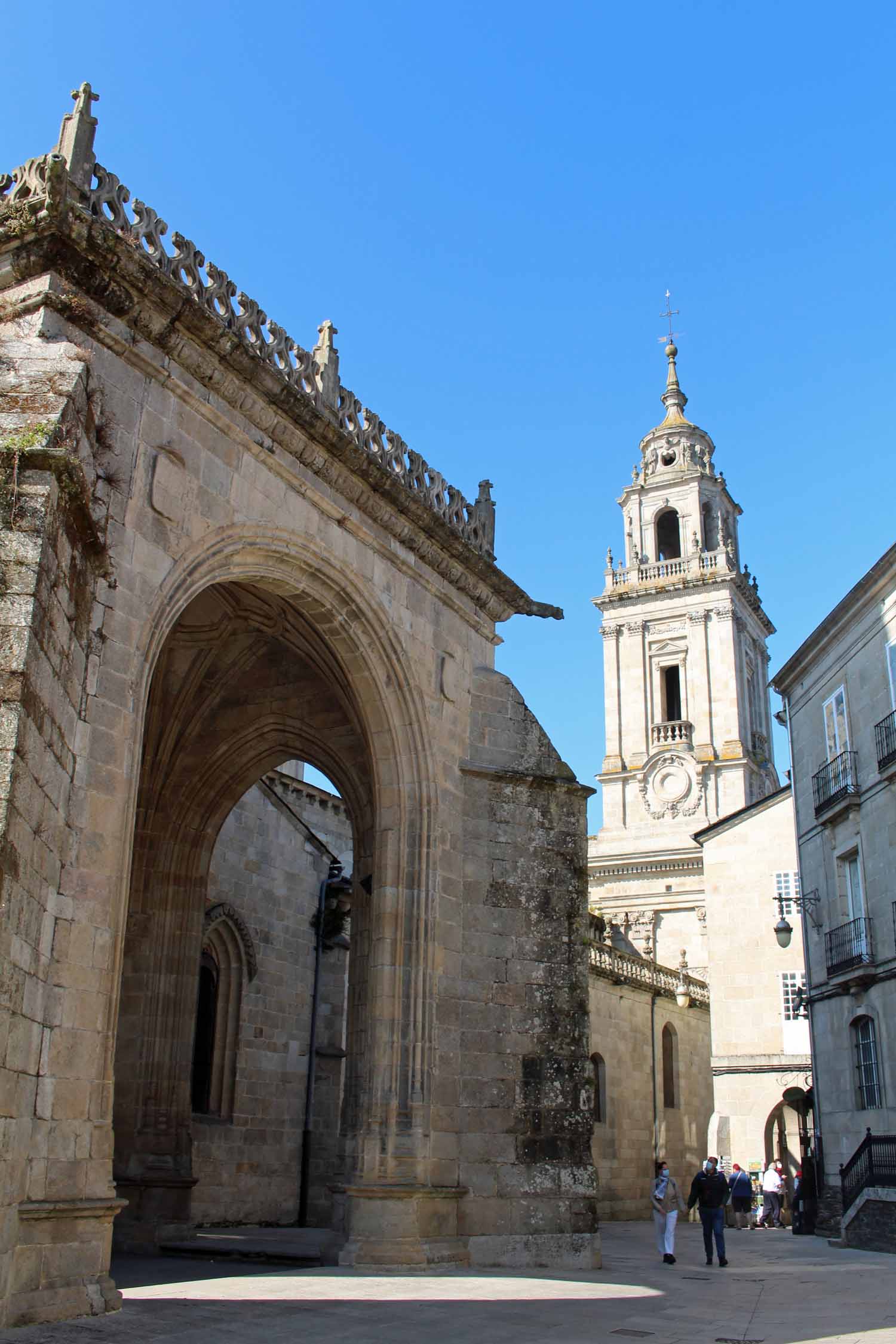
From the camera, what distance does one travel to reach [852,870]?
19.0 metres

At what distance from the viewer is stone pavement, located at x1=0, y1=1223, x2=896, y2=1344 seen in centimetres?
726

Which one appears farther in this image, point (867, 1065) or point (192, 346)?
point (867, 1065)

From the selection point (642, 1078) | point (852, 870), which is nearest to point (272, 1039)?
point (852, 870)

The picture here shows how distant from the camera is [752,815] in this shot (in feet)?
87.2

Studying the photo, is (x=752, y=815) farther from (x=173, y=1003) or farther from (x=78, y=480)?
(x=78, y=480)

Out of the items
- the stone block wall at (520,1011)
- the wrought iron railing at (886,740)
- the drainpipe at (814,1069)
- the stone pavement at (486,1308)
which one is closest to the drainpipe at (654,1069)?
the drainpipe at (814,1069)

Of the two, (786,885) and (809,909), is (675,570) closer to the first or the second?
(786,885)

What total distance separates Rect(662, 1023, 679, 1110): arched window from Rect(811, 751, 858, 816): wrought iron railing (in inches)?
376

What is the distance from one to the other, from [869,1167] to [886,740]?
575cm

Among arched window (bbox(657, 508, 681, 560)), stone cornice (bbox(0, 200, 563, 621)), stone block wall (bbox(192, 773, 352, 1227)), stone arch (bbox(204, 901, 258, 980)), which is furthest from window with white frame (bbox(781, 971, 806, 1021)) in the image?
arched window (bbox(657, 508, 681, 560))

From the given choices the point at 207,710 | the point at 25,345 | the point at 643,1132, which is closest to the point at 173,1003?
the point at 207,710

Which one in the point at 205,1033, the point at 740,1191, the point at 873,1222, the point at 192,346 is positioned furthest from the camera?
the point at 740,1191

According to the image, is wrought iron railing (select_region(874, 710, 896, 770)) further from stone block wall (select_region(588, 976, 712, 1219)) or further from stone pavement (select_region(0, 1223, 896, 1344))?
stone block wall (select_region(588, 976, 712, 1219))

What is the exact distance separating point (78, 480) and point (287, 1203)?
40.3ft
